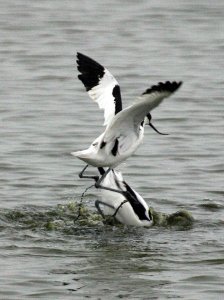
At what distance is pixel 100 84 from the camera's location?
1049 centimetres

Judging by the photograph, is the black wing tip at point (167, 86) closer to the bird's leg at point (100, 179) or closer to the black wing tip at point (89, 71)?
the bird's leg at point (100, 179)

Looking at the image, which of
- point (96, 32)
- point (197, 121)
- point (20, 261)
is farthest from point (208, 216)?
point (96, 32)

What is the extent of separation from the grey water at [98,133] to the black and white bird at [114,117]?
0.70m

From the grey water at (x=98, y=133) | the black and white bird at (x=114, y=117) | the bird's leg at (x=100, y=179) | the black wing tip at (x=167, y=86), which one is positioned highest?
the black wing tip at (x=167, y=86)

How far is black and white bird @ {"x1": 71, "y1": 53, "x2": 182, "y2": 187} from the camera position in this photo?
8.93 meters

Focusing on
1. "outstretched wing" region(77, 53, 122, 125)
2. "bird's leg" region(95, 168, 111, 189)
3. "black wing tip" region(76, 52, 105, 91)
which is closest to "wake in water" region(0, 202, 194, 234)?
"bird's leg" region(95, 168, 111, 189)

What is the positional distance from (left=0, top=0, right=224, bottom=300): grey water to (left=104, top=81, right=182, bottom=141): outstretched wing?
3.09 ft

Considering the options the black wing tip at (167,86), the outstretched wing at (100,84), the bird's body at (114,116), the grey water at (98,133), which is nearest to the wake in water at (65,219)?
the grey water at (98,133)

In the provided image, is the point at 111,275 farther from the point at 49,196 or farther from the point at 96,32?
the point at 96,32

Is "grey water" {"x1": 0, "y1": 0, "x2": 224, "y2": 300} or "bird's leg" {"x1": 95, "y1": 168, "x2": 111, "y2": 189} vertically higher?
"bird's leg" {"x1": 95, "y1": 168, "x2": 111, "y2": 189}

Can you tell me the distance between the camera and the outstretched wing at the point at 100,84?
10.3 meters

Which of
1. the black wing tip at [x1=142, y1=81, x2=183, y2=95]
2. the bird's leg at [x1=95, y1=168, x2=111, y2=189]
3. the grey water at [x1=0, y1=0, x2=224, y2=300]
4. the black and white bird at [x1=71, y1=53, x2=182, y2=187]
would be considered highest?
the black wing tip at [x1=142, y1=81, x2=183, y2=95]

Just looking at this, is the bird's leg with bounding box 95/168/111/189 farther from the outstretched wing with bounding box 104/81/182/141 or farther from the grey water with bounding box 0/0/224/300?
the outstretched wing with bounding box 104/81/182/141

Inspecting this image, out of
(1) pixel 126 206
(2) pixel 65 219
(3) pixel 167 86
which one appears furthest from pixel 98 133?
(3) pixel 167 86
